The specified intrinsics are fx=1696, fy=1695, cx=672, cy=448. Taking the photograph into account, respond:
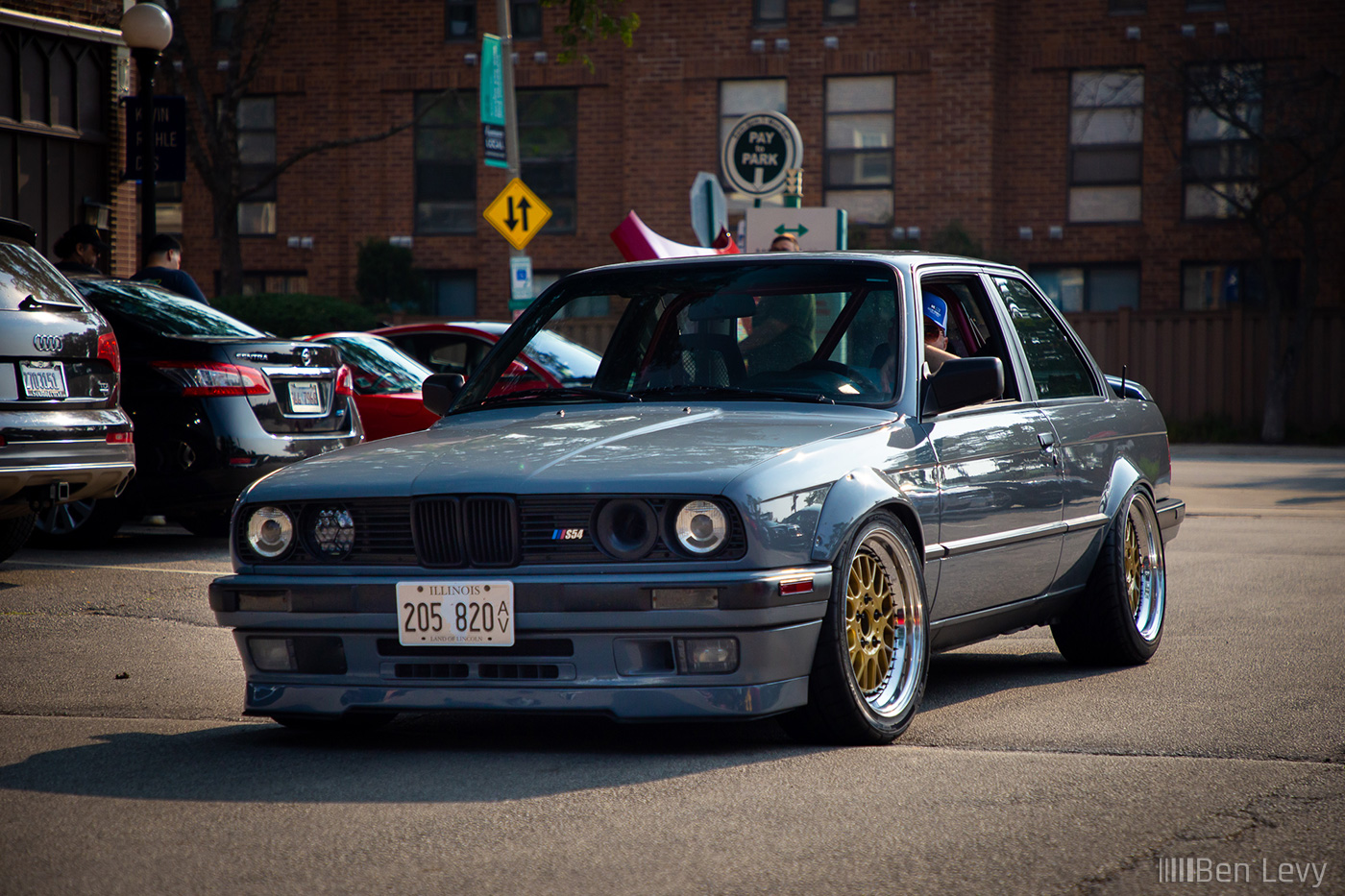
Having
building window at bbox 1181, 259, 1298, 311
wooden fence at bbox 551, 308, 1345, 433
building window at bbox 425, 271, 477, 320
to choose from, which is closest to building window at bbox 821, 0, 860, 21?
wooden fence at bbox 551, 308, 1345, 433

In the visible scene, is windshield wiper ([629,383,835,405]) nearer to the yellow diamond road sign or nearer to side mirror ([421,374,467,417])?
side mirror ([421,374,467,417])

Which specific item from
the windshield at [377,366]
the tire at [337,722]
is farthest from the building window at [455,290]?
the tire at [337,722]

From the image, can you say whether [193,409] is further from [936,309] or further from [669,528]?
[669,528]

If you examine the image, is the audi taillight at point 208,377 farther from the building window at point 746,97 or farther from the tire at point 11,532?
the building window at point 746,97

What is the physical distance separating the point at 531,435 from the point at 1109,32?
26312 millimetres

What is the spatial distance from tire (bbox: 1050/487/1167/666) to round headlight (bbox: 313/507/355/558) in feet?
10.3

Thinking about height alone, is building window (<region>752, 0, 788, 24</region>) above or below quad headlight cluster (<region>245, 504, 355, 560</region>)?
above

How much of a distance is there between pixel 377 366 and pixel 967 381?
818 centimetres

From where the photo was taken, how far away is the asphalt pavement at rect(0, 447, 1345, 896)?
12.2 ft

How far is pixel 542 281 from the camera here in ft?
107

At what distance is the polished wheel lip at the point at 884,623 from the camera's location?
510 centimetres

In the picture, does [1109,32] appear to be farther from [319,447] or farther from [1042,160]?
[319,447]

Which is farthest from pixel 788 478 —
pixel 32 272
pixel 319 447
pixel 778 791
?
pixel 319 447

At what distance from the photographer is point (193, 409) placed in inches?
394
